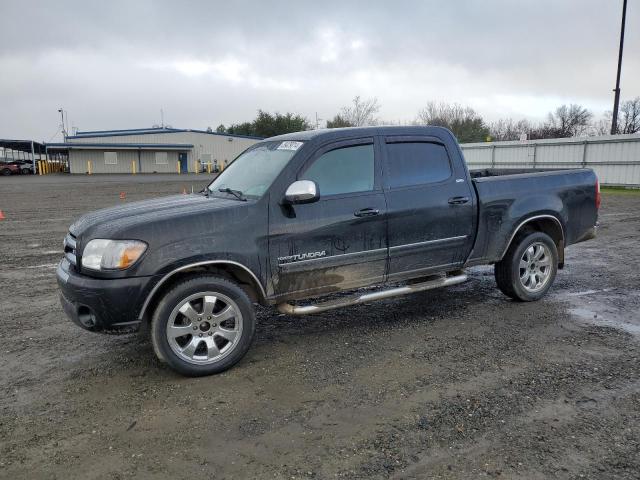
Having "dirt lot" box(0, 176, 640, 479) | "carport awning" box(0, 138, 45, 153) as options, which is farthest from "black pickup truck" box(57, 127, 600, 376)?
"carport awning" box(0, 138, 45, 153)

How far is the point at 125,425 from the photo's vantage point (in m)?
3.37

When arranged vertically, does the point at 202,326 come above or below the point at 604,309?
above

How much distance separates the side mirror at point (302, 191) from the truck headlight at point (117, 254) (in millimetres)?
1225

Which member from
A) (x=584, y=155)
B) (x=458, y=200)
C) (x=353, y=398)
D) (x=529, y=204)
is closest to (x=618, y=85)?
(x=584, y=155)

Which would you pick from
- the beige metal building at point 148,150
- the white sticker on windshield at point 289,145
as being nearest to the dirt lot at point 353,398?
the white sticker on windshield at point 289,145

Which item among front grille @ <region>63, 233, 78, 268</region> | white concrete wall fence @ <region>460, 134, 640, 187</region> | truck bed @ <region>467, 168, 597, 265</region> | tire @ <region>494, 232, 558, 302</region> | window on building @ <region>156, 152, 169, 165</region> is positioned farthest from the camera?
window on building @ <region>156, 152, 169, 165</region>

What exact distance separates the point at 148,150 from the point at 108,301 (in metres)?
58.0

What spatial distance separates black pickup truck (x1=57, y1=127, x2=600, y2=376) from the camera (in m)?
3.93

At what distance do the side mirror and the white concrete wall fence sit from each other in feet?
75.3

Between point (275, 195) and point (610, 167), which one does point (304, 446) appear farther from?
point (610, 167)

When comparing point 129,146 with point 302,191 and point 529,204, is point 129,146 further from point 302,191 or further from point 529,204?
point 302,191

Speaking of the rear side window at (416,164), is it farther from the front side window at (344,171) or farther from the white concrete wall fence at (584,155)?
the white concrete wall fence at (584,155)

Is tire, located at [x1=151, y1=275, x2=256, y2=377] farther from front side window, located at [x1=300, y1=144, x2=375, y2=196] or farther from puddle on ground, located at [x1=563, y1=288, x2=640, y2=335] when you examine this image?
puddle on ground, located at [x1=563, y1=288, x2=640, y2=335]

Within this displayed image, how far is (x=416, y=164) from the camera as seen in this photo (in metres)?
5.18
